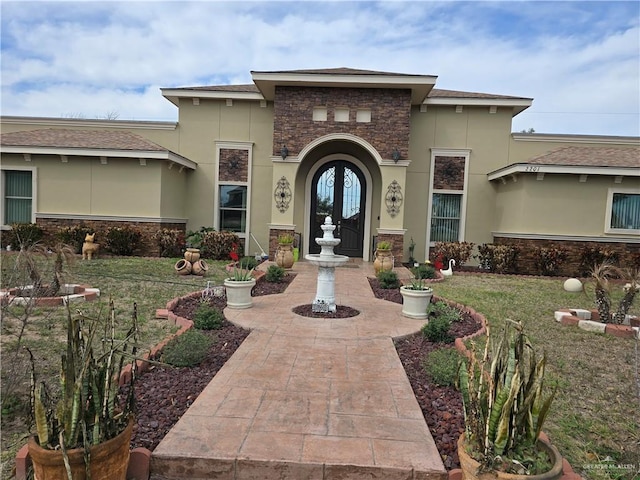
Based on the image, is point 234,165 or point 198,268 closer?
point 198,268

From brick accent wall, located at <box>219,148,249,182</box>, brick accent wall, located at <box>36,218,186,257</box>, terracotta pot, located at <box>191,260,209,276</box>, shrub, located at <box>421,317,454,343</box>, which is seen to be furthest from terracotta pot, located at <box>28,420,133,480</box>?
brick accent wall, located at <box>219,148,249,182</box>

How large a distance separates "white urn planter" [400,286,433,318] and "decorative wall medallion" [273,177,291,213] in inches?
266

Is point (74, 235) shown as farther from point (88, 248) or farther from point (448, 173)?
point (448, 173)

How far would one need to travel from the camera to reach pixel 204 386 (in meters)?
3.83

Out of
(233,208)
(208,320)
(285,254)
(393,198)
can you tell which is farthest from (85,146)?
(208,320)

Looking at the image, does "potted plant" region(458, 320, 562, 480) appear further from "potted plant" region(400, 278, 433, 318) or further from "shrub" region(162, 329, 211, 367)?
"potted plant" region(400, 278, 433, 318)

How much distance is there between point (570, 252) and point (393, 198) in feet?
17.5

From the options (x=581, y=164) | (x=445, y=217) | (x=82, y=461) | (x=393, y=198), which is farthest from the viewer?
(x=445, y=217)

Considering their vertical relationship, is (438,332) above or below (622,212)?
below

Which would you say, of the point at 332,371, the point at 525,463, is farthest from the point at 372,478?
the point at 332,371

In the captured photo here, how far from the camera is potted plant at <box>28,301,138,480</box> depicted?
2158mm

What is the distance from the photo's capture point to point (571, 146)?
14023 mm

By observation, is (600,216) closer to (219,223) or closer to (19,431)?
(219,223)

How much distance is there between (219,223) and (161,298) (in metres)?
7.24
